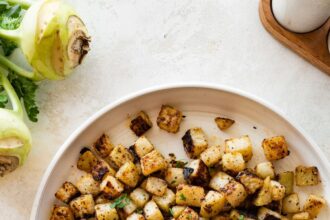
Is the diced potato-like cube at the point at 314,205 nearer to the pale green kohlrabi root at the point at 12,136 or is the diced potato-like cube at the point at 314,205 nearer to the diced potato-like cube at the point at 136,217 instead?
the diced potato-like cube at the point at 136,217

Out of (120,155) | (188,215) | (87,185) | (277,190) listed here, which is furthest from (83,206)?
(277,190)

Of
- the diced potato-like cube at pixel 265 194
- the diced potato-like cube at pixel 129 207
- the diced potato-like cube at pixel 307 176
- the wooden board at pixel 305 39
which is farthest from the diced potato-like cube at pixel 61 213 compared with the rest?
the wooden board at pixel 305 39

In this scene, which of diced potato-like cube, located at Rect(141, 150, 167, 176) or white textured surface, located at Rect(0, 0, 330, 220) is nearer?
diced potato-like cube, located at Rect(141, 150, 167, 176)

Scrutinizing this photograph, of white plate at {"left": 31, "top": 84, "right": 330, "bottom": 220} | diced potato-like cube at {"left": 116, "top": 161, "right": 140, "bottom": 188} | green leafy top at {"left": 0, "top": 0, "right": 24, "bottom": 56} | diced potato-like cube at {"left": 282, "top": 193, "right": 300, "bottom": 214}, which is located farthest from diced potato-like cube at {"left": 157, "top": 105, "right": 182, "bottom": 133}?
green leafy top at {"left": 0, "top": 0, "right": 24, "bottom": 56}

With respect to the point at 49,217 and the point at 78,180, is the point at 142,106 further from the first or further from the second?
the point at 49,217

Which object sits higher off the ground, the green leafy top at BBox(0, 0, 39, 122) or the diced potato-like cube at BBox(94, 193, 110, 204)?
the green leafy top at BBox(0, 0, 39, 122)

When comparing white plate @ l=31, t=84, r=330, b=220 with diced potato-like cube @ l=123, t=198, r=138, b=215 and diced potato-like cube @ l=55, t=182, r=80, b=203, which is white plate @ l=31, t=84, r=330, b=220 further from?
diced potato-like cube @ l=123, t=198, r=138, b=215
